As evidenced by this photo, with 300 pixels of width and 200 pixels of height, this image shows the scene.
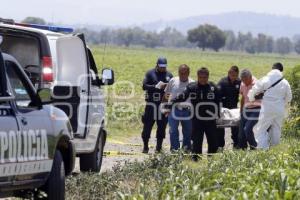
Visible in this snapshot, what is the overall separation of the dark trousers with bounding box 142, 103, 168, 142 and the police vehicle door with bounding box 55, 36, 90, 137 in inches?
178

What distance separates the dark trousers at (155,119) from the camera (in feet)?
54.6

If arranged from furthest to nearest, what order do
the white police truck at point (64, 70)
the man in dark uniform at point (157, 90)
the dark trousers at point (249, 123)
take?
the man in dark uniform at point (157, 90) < the dark trousers at point (249, 123) < the white police truck at point (64, 70)

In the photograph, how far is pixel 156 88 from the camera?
1639 cm

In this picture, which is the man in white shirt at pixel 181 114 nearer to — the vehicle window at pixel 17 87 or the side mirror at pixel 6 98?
the vehicle window at pixel 17 87

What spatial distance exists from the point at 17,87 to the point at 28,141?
3.11 ft

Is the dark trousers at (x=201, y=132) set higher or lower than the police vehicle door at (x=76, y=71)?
lower

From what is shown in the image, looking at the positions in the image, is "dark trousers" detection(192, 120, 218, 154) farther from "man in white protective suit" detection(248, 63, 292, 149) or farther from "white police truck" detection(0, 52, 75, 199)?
"white police truck" detection(0, 52, 75, 199)

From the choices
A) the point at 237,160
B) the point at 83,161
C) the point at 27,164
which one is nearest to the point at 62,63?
the point at 83,161

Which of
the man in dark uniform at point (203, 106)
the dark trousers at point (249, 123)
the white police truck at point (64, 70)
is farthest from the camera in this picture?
the dark trousers at point (249, 123)

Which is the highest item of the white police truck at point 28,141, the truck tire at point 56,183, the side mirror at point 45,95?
the side mirror at point 45,95

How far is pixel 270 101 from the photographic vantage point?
48.6 ft

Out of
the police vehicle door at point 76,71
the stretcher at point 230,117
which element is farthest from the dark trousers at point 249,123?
the police vehicle door at point 76,71

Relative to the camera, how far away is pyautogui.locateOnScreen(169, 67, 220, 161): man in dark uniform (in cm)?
1458

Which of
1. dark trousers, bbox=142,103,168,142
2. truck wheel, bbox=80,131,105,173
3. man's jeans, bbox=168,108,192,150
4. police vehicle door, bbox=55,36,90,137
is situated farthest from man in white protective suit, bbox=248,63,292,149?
police vehicle door, bbox=55,36,90,137
